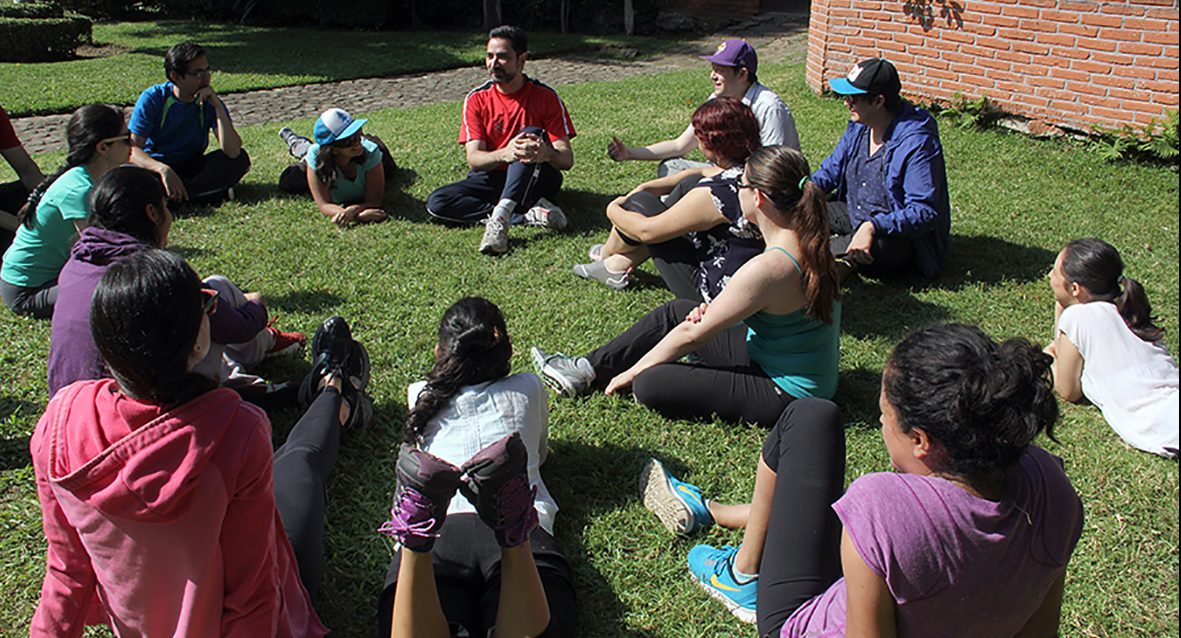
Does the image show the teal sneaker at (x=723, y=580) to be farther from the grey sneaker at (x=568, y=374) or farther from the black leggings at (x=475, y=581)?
the grey sneaker at (x=568, y=374)

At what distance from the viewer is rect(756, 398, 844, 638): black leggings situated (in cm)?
260

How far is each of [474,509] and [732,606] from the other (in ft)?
3.15

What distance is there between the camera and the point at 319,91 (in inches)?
502

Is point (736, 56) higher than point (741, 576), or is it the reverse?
point (736, 56)

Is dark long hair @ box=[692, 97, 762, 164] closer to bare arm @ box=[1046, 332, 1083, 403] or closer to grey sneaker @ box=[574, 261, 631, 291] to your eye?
grey sneaker @ box=[574, 261, 631, 291]

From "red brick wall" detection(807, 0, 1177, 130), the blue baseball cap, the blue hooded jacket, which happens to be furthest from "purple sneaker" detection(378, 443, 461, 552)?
"red brick wall" detection(807, 0, 1177, 130)

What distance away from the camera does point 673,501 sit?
11.5 feet

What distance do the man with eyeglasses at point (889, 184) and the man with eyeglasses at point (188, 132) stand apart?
4782 millimetres

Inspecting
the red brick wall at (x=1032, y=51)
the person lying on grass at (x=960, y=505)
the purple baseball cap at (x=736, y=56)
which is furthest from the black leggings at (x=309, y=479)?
the red brick wall at (x=1032, y=51)

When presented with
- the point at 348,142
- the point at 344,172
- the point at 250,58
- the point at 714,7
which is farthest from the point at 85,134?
the point at 714,7

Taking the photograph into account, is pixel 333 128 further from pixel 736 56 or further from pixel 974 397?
pixel 974 397

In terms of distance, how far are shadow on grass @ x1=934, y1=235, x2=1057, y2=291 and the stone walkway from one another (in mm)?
7685

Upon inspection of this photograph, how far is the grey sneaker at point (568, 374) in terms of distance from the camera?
440cm

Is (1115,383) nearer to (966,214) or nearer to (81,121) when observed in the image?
(966,214)
